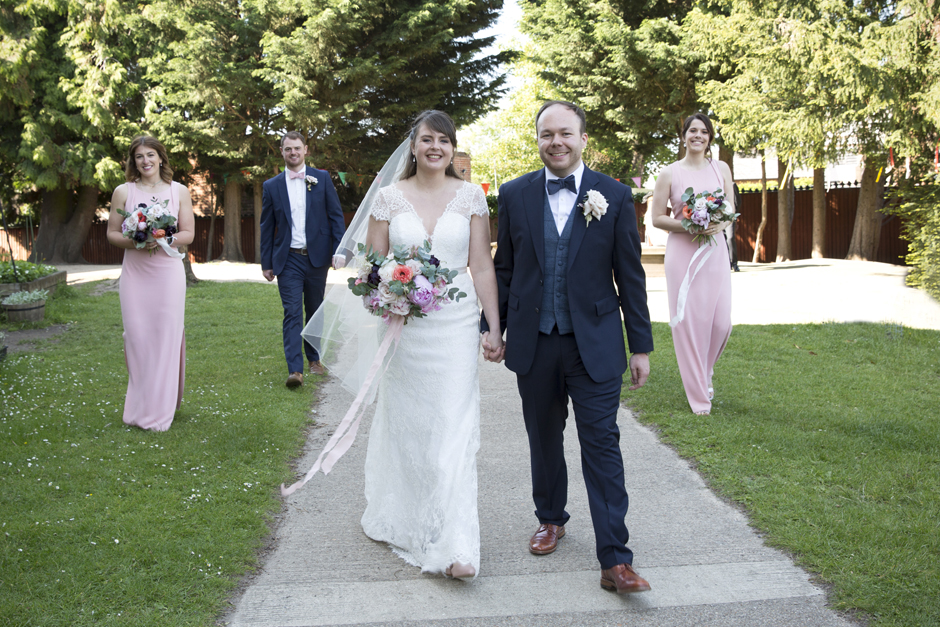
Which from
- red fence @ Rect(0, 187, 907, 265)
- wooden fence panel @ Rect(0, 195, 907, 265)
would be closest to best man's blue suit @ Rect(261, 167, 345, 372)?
wooden fence panel @ Rect(0, 195, 907, 265)

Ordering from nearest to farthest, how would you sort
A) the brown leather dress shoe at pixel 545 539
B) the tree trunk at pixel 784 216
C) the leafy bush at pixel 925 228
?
the brown leather dress shoe at pixel 545 539 → the leafy bush at pixel 925 228 → the tree trunk at pixel 784 216

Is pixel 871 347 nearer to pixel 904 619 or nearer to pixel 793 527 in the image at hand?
pixel 793 527

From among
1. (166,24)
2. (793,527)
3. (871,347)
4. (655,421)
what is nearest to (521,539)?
(793,527)

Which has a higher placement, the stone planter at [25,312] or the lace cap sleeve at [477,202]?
the lace cap sleeve at [477,202]

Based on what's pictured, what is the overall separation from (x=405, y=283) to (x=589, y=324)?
927 millimetres

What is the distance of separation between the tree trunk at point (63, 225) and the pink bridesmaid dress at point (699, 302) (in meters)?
27.0

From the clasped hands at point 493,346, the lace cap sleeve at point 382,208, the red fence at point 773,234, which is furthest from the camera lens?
the red fence at point 773,234

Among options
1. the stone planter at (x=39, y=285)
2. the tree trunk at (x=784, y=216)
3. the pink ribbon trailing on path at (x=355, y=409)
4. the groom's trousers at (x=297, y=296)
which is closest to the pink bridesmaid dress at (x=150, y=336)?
the groom's trousers at (x=297, y=296)

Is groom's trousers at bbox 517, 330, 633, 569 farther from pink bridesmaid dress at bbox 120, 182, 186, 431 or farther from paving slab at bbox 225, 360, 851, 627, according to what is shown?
pink bridesmaid dress at bbox 120, 182, 186, 431

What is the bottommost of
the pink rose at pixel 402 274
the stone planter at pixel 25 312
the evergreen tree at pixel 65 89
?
the stone planter at pixel 25 312

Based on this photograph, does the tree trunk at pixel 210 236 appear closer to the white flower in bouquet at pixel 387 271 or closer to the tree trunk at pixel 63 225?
the tree trunk at pixel 63 225

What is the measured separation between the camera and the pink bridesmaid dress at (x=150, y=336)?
618 centimetres

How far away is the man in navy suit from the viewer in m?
8.00

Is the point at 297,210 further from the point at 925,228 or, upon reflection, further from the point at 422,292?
the point at 925,228
